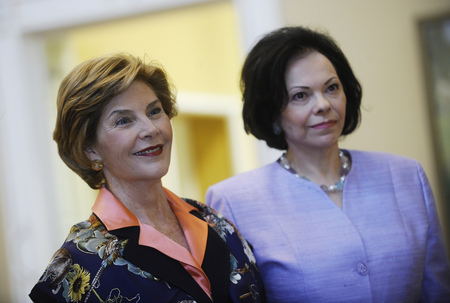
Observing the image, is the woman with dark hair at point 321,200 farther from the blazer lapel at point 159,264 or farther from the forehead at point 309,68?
the blazer lapel at point 159,264

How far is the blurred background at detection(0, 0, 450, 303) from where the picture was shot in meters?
3.11

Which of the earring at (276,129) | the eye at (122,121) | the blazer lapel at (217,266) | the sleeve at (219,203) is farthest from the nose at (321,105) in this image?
the eye at (122,121)

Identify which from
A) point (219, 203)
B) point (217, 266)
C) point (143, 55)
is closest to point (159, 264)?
point (217, 266)

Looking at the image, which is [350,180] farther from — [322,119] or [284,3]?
[284,3]

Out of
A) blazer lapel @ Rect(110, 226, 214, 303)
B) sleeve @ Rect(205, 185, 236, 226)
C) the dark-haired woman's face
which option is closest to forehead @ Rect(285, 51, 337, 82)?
the dark-haired woman's face

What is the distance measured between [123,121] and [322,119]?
2.31 ft

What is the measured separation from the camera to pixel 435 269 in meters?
1.93

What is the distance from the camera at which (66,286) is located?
1.41 metres

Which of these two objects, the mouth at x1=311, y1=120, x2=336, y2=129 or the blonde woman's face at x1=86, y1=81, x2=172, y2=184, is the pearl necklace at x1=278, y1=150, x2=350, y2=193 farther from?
the blonde woman's face at x1=86, y1=81, x2=172, y2=184

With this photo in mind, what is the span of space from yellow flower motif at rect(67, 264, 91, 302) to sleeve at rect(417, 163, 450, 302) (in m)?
1.15

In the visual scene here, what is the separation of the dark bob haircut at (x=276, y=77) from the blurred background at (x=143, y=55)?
0.97 meters

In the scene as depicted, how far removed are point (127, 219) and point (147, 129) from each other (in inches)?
10.0

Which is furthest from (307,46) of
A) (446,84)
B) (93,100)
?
(446,84)

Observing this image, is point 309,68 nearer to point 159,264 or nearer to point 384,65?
point 159,264
